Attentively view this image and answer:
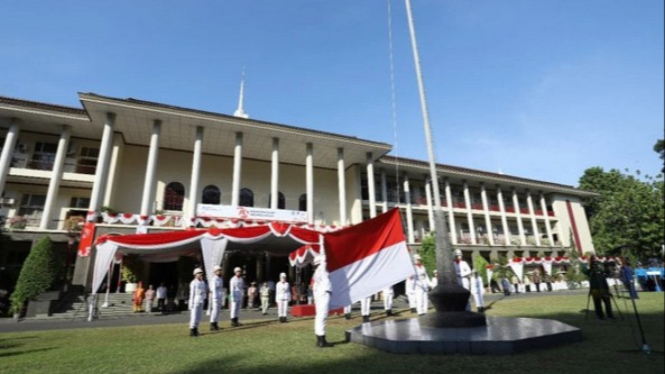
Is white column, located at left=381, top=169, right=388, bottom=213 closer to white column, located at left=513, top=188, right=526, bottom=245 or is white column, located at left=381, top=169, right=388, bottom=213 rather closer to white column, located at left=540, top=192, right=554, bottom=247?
white column, located at left=513, top=188, right=526, bottom=245

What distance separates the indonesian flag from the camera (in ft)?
22.2

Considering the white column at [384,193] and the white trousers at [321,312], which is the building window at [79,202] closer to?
the white column at [384,193]

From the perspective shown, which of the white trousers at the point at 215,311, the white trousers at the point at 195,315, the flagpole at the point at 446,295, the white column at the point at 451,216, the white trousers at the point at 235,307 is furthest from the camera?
the white column at the point at 451,216

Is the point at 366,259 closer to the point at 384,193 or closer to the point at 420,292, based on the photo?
the point at 420,292

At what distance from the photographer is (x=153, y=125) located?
2159cm

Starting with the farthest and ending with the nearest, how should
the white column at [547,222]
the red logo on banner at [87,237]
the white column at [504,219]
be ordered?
the white column at [547,222], the white column at [504,219], the red logo on banner at [87,237]

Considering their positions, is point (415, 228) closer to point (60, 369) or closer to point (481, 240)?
point (481, 240)

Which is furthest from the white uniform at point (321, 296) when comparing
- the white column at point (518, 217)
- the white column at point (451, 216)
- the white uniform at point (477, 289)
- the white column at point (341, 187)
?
the white column at point (518, 217)

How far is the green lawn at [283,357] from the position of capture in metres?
4.23

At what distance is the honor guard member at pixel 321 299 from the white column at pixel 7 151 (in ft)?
72.0

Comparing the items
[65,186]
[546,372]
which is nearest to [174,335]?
[546,372]

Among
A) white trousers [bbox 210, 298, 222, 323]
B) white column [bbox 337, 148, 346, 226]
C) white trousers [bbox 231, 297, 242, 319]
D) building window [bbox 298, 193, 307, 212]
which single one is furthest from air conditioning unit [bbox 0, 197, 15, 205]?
white column [bbox 337, 148, 346, 226]

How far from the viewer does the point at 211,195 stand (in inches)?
1017

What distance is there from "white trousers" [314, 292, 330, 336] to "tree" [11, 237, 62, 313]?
13.4 m
